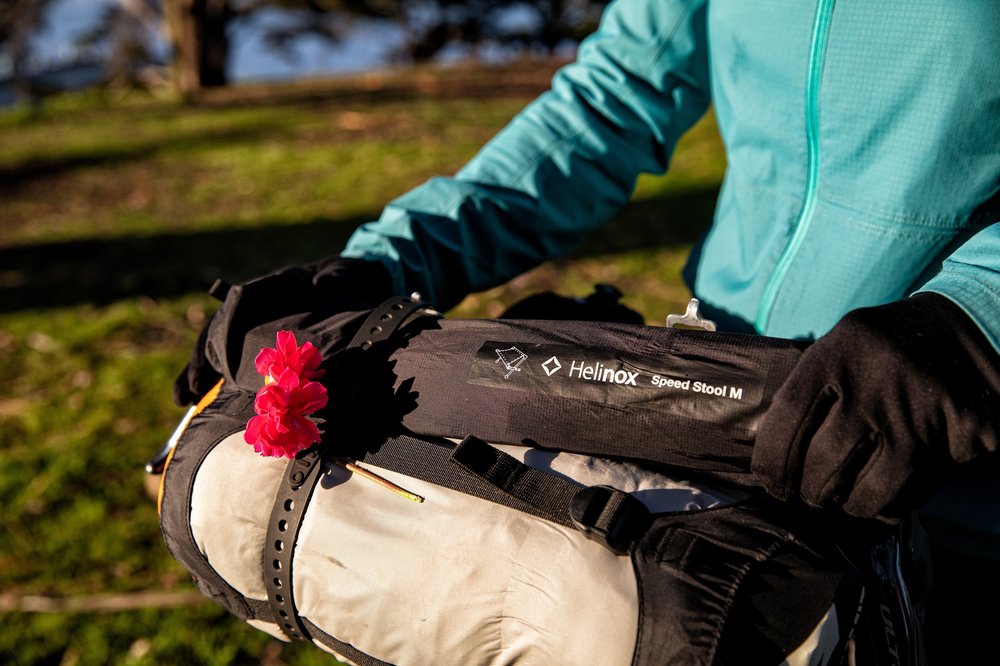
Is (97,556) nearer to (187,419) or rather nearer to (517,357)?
(187,419)

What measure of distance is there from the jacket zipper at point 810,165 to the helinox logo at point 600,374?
467mm

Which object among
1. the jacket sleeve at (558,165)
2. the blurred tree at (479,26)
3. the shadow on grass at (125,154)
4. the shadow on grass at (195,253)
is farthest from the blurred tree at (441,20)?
the jacket sleeve at (558,165)

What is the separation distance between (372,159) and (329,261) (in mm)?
6956

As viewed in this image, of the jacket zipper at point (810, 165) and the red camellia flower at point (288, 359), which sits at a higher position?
the jacket zipper at point (810, 165)

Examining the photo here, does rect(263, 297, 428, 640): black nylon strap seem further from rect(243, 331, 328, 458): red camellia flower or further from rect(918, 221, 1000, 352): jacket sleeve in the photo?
rect(918, 221, 1000, 352): jacket sleeve

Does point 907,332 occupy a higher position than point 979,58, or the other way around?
point 979,58

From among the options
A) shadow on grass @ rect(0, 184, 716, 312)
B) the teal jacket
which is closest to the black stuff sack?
the teal jacket

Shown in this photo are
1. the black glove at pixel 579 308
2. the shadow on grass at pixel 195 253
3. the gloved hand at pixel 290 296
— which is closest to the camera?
the gloved hand at pixel 290 296

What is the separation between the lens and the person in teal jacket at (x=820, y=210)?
1.04m

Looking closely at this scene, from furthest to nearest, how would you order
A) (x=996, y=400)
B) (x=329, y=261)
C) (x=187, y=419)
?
1. (x=329, y=261)
2. (x=187, y=419)
3. (x=996, y=400)

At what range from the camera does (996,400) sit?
3.37 ft

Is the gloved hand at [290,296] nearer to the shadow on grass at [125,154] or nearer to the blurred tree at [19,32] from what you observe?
the shadow on grass at [125,154]

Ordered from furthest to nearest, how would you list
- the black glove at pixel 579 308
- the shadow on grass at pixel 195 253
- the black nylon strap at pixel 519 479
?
1. the shadow on grass at pixel 195 253
2. the black glove at pixel 579 308
3. the black nylon strap at pixel 519 479

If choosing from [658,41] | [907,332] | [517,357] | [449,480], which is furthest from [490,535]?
[658,41]
